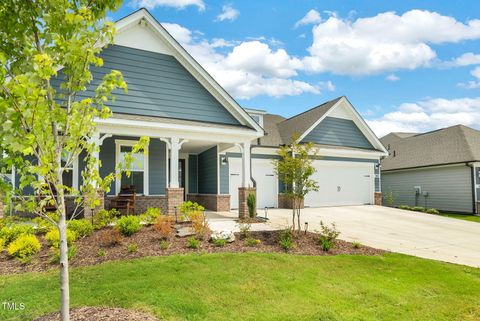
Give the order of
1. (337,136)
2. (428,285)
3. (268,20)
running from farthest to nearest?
1. (337,136)
2. (268,20)
3. (428,285)

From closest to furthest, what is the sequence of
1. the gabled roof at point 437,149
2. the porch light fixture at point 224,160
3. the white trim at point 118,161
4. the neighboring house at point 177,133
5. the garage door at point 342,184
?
the neighboring house at point 177,133, the white trim at point 118,161, the porch light fixture at point 224,160, the garage door at point 342,184, the gabled roof at point 437,149

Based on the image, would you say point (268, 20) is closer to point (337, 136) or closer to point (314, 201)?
point (337, 136)

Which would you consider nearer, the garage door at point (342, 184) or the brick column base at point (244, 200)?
the brick column base at point (244, 200)

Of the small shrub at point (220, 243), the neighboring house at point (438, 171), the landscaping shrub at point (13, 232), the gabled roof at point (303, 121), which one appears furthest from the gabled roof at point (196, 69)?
the neighboring house at point (438, 171)

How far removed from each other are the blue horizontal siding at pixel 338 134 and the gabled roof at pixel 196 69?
5.92 meters

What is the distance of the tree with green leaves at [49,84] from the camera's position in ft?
9.08

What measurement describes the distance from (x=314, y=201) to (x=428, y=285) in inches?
480

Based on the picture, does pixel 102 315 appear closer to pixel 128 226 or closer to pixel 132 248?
pixel 132 248

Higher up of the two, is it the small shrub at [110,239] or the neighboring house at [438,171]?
the neighboring house at [438,171]

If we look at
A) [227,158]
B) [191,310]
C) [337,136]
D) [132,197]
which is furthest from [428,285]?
[337,136]

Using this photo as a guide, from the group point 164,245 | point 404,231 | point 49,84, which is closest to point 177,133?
point 164,245

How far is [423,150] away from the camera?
22.9 metres

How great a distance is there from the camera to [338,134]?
19094 millimetres

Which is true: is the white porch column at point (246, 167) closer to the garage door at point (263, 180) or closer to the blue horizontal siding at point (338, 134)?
the garage door at point (263, 180)
